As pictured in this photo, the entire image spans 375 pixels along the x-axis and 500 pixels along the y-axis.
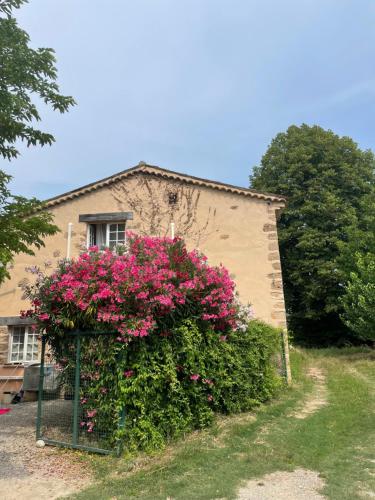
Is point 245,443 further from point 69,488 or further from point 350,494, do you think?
point 69,488

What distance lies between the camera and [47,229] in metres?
7.44

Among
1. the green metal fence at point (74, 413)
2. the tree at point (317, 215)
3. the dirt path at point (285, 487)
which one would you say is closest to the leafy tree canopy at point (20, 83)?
the green metal fence at point (74, 413)

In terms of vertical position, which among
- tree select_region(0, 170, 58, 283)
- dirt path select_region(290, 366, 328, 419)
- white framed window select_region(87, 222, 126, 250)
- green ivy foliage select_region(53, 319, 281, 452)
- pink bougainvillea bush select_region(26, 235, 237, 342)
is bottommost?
dirt path select_region(290, 366, 328, 419)

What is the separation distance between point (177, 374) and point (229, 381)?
1.32 m

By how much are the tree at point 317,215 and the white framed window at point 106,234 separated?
412 inches

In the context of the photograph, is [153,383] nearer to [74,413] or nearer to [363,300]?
[74,413]

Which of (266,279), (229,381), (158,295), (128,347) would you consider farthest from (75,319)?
(266,279)

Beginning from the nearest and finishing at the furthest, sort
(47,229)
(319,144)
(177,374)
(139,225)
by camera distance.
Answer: (177,374), (47,229), (139,225), (319,144)

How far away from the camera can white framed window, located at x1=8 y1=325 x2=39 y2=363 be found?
42.5 ft

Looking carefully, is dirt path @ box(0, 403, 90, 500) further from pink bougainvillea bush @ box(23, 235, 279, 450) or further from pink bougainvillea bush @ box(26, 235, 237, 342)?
pink bougainvillea bush @ box(26, 235, 237, 342)

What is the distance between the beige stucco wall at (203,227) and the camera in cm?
1242

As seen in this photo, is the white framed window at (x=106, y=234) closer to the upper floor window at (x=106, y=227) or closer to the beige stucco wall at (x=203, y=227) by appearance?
the upper floor window at (x=106, y=227)

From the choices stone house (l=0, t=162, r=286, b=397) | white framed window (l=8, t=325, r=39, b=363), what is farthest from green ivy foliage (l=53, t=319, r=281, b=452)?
white framed window (l=8, t=325, r=39, b=363)

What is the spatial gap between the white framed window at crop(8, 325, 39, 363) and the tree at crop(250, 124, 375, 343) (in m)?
13.2
